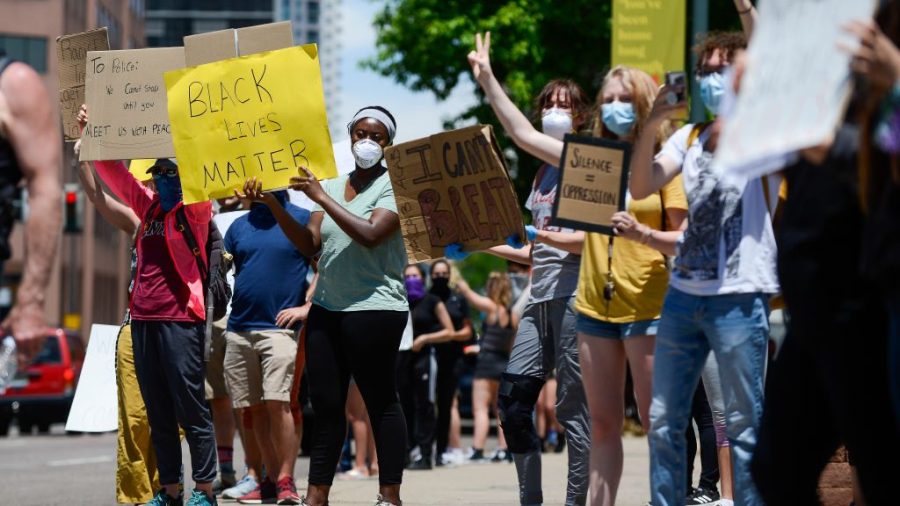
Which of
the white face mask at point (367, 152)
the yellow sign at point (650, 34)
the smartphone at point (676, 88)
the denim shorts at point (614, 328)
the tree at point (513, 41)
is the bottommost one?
the denim shorts at point (614, 328)

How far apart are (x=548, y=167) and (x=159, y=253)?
→ 2026 mm

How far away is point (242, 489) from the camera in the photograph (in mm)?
10008

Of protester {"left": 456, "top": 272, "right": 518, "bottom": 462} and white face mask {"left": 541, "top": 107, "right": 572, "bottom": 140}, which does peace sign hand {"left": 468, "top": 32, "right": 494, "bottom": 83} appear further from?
protester {"left": 456, "top": 272, "right": 518, "bottom": 462}

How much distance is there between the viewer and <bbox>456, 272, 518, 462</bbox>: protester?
15664 millimetres

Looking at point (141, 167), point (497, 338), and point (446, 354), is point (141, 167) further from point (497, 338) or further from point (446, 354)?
point (497, 338)

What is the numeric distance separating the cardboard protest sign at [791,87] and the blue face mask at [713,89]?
59.8 inches

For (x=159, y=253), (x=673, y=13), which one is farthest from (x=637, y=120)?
(x=673, y=13)

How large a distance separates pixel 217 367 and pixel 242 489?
3.01 feet

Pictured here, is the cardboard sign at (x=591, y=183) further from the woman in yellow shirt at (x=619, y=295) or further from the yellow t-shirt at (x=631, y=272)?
the yellow t-shirt at (x=631, y=272)

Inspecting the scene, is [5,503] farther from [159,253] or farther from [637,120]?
[637,120]

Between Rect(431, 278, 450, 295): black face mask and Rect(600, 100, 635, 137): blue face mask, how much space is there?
30.7 feet

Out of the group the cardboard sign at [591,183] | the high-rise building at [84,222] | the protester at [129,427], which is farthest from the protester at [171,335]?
the high-rise building at [84,222]

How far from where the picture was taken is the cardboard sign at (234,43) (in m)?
7.73

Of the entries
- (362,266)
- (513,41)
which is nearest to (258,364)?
(362,266)
